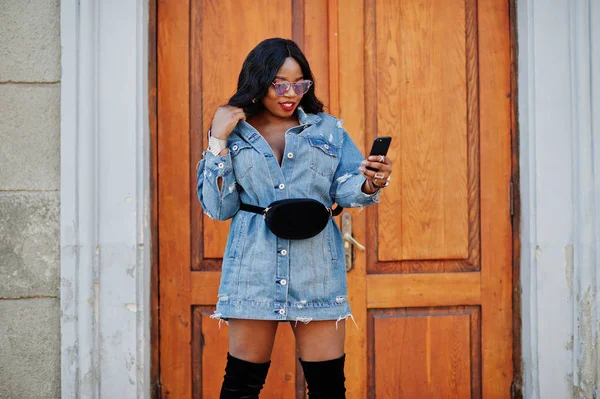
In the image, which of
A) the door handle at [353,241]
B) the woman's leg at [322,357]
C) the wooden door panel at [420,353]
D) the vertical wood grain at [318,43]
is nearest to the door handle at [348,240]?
the door handle at [353,241]

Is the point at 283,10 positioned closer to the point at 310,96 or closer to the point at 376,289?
the point at 310,96

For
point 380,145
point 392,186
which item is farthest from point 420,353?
point 380,145

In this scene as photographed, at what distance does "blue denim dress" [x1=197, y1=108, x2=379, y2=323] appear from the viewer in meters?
2.24

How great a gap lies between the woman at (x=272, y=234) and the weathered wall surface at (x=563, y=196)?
4.38 feet

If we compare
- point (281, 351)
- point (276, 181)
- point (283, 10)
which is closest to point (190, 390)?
point (281, 351)

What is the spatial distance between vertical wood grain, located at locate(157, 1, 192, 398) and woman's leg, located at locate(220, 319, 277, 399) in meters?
1.08

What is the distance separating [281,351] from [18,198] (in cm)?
152

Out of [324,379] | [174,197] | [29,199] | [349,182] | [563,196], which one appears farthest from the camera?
[174,197]

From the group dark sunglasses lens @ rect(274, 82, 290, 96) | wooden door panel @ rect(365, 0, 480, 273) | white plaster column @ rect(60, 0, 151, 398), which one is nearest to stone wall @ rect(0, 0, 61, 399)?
white plaster column @ rect(60, 0, 151, 398)

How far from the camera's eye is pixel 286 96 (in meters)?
2.29

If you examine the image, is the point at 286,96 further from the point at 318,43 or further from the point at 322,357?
the point at 318,43

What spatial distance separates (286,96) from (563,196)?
5.54 feet

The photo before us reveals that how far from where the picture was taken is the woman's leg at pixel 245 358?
2.26 m

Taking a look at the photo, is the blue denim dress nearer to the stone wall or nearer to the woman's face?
the woman's face
